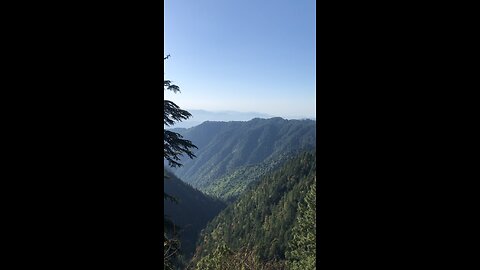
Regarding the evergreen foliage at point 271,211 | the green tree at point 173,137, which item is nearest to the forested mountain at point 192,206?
the evergreen foliage at point 271,211

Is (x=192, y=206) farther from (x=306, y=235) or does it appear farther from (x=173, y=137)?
(x=173, y=137)

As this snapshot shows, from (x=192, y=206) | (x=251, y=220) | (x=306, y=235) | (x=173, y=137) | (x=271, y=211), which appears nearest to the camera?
(x=173, y=137)

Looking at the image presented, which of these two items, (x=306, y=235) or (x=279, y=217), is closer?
(x=306, y=235)

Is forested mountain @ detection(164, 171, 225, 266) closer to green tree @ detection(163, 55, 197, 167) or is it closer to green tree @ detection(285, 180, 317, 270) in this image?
green tree @ detection(285, 180, 317, 270)

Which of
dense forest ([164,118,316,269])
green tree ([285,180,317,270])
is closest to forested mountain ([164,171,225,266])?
dense forest ([164,118,316,269])

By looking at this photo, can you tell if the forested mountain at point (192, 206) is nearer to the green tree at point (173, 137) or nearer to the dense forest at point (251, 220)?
the dense forest at point (251, 220)

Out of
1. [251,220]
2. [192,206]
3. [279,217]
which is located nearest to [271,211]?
[251,220]

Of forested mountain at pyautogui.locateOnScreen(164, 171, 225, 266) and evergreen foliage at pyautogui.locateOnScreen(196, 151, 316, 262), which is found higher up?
evergreen foliage at pyautogui.locateOnScreen(196, 151, 316, 262)

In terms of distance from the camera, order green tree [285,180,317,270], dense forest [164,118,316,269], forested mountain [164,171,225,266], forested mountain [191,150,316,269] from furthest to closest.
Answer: forested mountain [164,171,225,266], forested mountain [191,150,316,269], green tree [285,180,317,270], dense forest [164,118,316,269]
